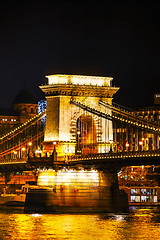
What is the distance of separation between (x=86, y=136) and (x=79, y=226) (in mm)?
19839

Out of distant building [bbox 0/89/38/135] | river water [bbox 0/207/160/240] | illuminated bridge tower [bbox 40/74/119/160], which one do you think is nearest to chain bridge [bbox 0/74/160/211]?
illuminated bridge tower [bbox 40/74/119/160]

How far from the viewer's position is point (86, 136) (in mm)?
93312

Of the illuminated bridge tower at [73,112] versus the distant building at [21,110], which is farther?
the distant building at [21,110]

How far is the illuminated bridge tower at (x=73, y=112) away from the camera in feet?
297

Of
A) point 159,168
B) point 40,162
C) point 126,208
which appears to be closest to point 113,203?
point 126,208

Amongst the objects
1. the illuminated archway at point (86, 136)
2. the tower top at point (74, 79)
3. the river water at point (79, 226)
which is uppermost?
the tower top at point (74, 79)

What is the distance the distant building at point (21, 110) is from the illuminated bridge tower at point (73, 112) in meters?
77.4

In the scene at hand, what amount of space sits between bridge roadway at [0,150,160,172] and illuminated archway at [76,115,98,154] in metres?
4.12

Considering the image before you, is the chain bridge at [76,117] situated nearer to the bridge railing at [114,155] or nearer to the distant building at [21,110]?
the bridge railing at [114,155]

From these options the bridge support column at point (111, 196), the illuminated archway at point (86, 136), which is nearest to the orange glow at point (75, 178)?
the bridge support column at point (111, 196)

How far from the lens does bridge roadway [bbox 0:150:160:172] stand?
257ft

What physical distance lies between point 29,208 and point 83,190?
18.5ft

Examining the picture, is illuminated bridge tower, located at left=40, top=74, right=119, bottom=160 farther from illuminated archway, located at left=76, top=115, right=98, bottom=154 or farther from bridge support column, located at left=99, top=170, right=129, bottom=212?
bridge support column, located at left=99, top=170, right=129, bottom=212

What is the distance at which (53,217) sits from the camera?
A: 81.4 metres
